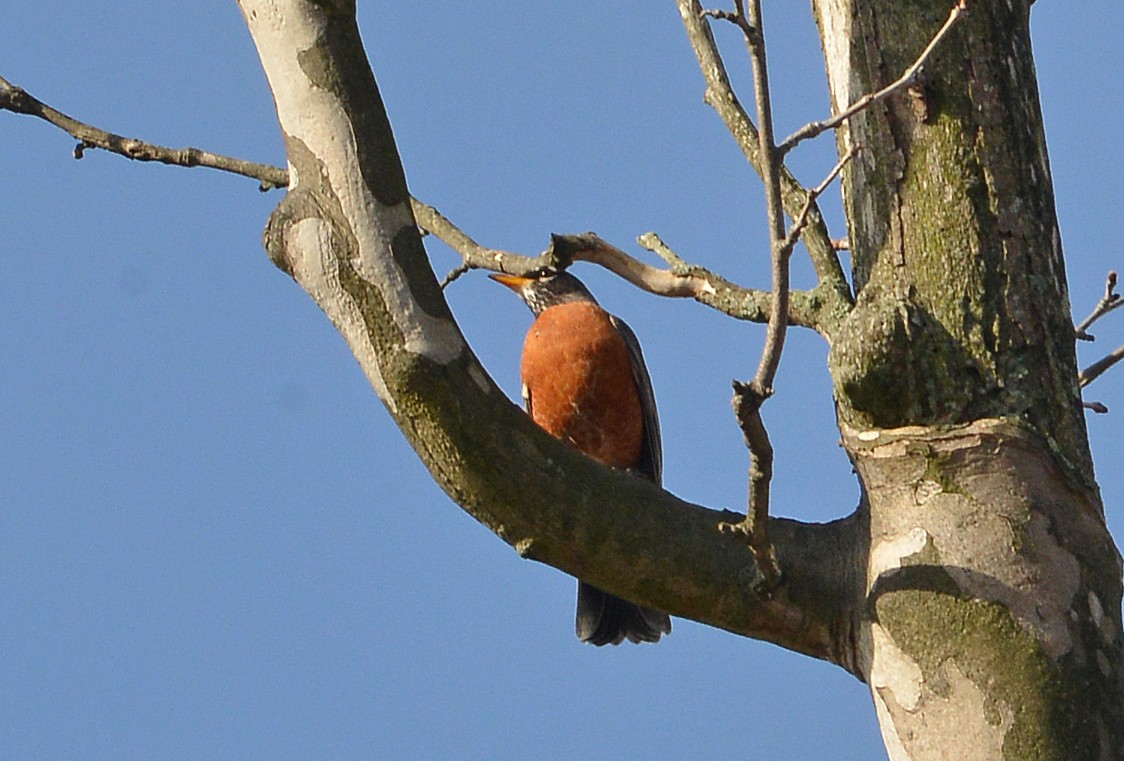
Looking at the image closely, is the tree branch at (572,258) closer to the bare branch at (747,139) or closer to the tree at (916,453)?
the bare branch at (747,139)

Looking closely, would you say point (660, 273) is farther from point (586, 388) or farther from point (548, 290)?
point (548, 290)

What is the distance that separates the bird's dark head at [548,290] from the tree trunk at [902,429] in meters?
3.34

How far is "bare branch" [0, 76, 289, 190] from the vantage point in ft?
12.4

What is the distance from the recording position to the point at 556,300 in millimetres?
6434

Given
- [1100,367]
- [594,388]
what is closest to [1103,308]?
[1100,367]

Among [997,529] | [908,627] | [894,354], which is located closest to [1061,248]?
[894,354]

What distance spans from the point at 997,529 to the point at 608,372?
10.2ft

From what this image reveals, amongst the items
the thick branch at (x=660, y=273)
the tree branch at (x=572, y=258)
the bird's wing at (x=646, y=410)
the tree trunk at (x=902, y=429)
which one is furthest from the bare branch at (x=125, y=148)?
the bird's wing at (x=646, y=410)

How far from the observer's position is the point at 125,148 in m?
4.02

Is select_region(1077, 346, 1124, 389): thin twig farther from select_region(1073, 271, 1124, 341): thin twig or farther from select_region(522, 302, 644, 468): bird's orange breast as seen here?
select_region(522, 302, 644, 468): bird's orange breast

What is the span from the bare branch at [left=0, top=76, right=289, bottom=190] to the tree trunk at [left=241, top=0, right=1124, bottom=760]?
1.24 m

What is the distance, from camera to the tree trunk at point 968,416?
8.75 ft

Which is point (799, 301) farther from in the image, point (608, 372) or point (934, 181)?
point (608, 372)

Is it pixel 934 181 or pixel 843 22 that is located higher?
pixel 843 22
